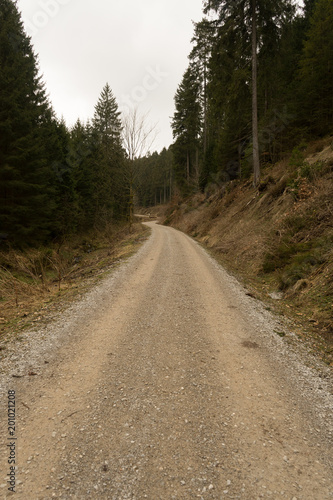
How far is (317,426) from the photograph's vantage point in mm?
2686

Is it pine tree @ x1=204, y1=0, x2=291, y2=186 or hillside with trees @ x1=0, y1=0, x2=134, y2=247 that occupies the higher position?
pine tree @ x1=204, y1=0, x2=291, y2=186

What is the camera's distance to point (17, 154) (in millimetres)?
13430

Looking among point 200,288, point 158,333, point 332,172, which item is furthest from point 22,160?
point 332,172

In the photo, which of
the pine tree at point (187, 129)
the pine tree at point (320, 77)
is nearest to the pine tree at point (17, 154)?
the pine tree at point (320, 77)

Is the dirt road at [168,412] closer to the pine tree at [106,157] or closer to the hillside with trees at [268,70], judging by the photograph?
the hillside with trees at [268,70]

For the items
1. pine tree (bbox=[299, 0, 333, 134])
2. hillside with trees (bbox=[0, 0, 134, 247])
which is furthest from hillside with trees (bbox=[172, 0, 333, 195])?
hillside with trees (bbox=[0, 0, 134, 247])

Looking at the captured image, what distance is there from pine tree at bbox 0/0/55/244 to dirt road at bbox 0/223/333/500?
11.1 m

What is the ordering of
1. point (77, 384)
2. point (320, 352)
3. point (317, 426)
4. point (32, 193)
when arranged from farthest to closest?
1. point (32, 193)
2. point (320, 352)
3. point (77, 384)
4. point (317, 426)

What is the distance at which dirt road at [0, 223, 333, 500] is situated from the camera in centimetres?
206

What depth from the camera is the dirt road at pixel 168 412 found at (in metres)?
2.06

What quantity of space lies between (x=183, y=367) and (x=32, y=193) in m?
15.4

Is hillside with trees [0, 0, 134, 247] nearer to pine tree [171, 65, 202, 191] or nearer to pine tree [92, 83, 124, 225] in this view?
pine tree [92, 83, 124, 225]

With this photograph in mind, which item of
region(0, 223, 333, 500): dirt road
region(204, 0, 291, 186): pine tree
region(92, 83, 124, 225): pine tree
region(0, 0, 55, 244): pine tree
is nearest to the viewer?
region(0, 223, 333, 500): dirt road

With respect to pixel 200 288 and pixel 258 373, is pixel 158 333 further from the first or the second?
pixel 200 288
